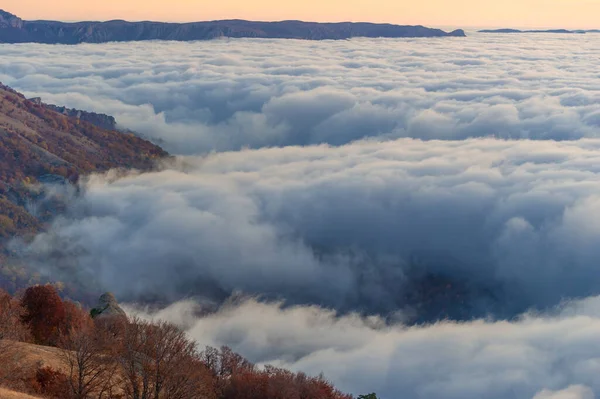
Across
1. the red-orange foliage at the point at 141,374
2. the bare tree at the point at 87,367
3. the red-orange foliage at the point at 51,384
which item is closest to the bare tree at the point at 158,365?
the red-orange foliage at the point at 141,374

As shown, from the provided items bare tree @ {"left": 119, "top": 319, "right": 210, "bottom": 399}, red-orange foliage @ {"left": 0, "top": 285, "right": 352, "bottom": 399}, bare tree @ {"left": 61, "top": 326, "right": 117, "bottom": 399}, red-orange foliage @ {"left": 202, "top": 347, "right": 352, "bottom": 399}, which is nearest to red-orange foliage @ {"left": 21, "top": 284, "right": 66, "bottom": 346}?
red-orange foliage @ {"left": 0, "top": 285, "right": 352, "bottom": 399}

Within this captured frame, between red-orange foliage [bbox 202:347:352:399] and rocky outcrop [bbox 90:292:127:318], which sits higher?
red-orange foliage [bbox 202:347:352:399]

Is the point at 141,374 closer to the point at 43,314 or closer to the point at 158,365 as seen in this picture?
the point at 158,365

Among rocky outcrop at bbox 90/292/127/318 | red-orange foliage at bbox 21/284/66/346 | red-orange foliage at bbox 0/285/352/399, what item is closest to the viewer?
red-orange foliage at bbox 0/285/352/399

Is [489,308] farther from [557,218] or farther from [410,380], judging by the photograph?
[410,380]

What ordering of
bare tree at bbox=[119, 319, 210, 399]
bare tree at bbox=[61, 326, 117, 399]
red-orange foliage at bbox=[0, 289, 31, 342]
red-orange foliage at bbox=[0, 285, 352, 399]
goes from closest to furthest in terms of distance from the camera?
bare tree at bbox=[61, 326, 117, 399] < red-orange foliage at bbox=[0, 285, 352, 399] < bare tree at bbox=[119, 319, 210, 399] < red-orange foliage at bbox=[0, 289, 31, 342]

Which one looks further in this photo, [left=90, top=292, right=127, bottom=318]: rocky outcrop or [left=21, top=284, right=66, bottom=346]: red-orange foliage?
[left=90, top=292, right=127, bottom=318]: rocky outcrop

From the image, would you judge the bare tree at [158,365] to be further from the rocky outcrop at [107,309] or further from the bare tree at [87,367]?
the rocky outcrop at [107,309]

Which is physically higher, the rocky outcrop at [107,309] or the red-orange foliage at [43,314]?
the red-orange foliage at [43,314]

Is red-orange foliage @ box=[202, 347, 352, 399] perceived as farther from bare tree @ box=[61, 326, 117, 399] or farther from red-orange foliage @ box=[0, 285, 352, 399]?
bare tree @ box=[61, 326, 117, 399]
